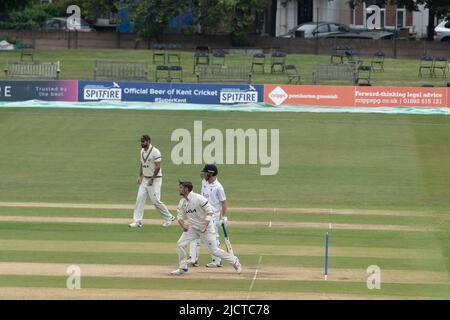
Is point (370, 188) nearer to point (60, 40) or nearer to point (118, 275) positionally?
point (118, 275)

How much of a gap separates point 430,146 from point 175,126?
9.18 meters

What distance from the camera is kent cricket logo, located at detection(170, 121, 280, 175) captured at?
36.5m

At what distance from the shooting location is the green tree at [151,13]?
211 ft

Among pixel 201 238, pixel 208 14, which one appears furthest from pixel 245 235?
pixel 208 14

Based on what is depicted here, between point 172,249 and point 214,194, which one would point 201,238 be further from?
point 172,249

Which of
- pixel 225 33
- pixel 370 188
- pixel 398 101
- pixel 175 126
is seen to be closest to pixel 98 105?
pixel 175 126

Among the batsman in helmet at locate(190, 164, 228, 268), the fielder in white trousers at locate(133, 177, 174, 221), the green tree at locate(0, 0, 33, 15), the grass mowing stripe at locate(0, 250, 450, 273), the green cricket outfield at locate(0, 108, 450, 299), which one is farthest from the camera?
the green tree at locate(0, 0, 33, 15)

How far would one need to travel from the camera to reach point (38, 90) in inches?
1861

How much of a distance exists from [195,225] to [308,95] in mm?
26801

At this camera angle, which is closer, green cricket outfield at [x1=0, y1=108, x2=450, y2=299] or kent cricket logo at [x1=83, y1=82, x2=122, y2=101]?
green cricket outfield at [x1=0, y1=108, x2=450, y2=299]

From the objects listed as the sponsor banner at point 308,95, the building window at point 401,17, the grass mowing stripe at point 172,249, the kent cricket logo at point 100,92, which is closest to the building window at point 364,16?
the building window at point 401,17

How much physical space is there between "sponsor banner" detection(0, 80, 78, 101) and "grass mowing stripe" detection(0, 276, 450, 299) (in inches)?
1078

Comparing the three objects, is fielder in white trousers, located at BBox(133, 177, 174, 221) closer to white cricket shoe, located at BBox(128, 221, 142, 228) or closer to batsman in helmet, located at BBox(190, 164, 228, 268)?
white cricket shoe, located at BBox(128, 221, 142, 228)

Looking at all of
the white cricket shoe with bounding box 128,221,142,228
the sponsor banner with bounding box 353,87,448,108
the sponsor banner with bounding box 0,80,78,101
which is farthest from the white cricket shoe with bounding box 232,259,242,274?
the sponsor banner with bounding box 0,80,78,101
